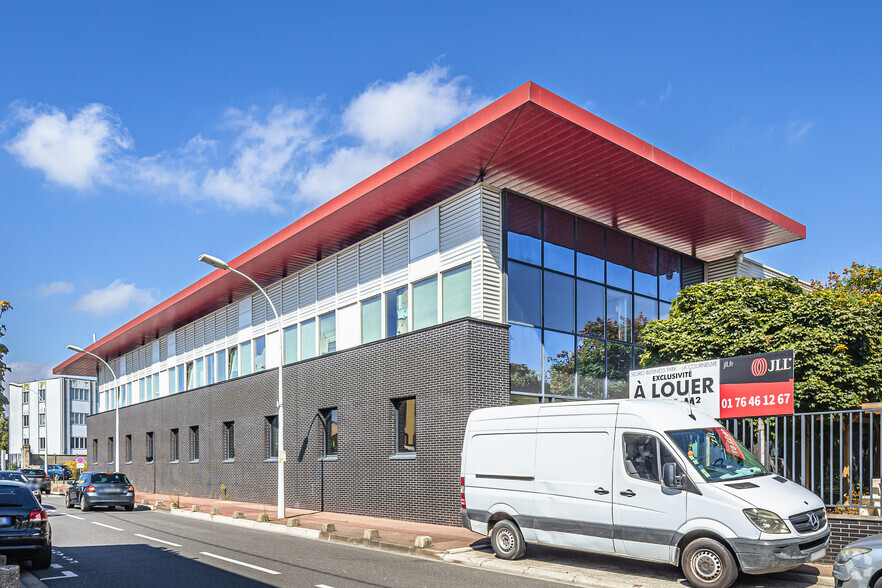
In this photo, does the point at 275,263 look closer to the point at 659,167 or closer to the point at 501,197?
the point at 501,197

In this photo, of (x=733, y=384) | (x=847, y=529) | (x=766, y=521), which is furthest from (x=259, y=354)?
(x=766, y=521)

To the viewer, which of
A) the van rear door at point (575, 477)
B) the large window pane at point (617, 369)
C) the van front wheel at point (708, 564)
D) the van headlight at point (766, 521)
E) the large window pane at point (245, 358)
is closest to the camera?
the van headlight at point (766, 521)

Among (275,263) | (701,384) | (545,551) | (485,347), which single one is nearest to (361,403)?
(485,347)

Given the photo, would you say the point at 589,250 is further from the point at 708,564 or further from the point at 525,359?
the point at 708,564

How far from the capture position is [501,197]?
19234 mm

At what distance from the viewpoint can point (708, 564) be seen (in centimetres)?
984

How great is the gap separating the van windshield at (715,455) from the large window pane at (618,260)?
36.5 feet

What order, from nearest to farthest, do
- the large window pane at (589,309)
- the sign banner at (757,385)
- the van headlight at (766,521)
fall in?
the van headlight at (766,521) → the sign banner at (757,385) → the large window pane at (589,309)

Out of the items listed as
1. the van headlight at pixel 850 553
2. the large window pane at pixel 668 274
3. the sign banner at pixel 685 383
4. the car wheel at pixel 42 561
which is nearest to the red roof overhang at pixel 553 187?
the large window pane at pixel 668 274

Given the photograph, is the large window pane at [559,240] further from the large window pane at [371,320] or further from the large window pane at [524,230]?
the large window pane at [371,320]

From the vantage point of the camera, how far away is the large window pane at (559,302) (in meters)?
20.0

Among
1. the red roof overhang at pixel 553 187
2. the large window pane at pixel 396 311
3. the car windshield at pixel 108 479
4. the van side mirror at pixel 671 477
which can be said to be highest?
the red roof overhang at pixel 553 187

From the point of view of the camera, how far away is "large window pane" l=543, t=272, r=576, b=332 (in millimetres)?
20031

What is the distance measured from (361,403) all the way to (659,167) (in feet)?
34.0
